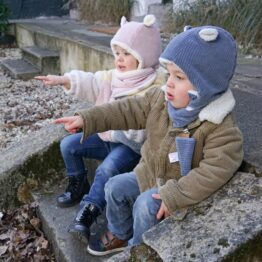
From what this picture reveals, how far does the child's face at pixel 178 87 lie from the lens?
202 cm

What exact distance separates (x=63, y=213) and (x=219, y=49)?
57.0 inches

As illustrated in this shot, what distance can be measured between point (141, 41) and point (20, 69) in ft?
17.4

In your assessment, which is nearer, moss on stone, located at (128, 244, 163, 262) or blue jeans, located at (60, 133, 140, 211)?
moss on stone, located at (128, 244, 163, 262)

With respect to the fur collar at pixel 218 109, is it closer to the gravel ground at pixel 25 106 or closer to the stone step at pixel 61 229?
the stone step at pixel 61 229

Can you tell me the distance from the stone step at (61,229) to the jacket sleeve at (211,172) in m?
0.69

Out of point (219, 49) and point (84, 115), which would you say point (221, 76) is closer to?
point (219, 49)

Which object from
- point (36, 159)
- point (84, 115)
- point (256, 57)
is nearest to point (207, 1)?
point (256, 57)

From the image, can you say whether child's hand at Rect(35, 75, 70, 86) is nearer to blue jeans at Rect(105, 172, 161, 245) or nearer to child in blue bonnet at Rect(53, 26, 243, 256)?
child in blue bonnet at Rect(53, 26, 243, 256)

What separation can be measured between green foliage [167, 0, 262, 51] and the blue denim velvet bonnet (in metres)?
3.25

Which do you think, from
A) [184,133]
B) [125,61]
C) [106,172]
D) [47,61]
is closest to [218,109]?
[184,133]

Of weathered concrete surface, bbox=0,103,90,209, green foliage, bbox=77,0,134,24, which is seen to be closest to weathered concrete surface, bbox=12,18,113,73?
green foliage, bbox=77,0,134,24

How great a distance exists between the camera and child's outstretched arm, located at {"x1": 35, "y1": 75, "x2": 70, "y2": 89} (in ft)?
8.55

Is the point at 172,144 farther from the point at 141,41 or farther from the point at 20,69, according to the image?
the point at 20,69

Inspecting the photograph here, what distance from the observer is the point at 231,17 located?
560cm
